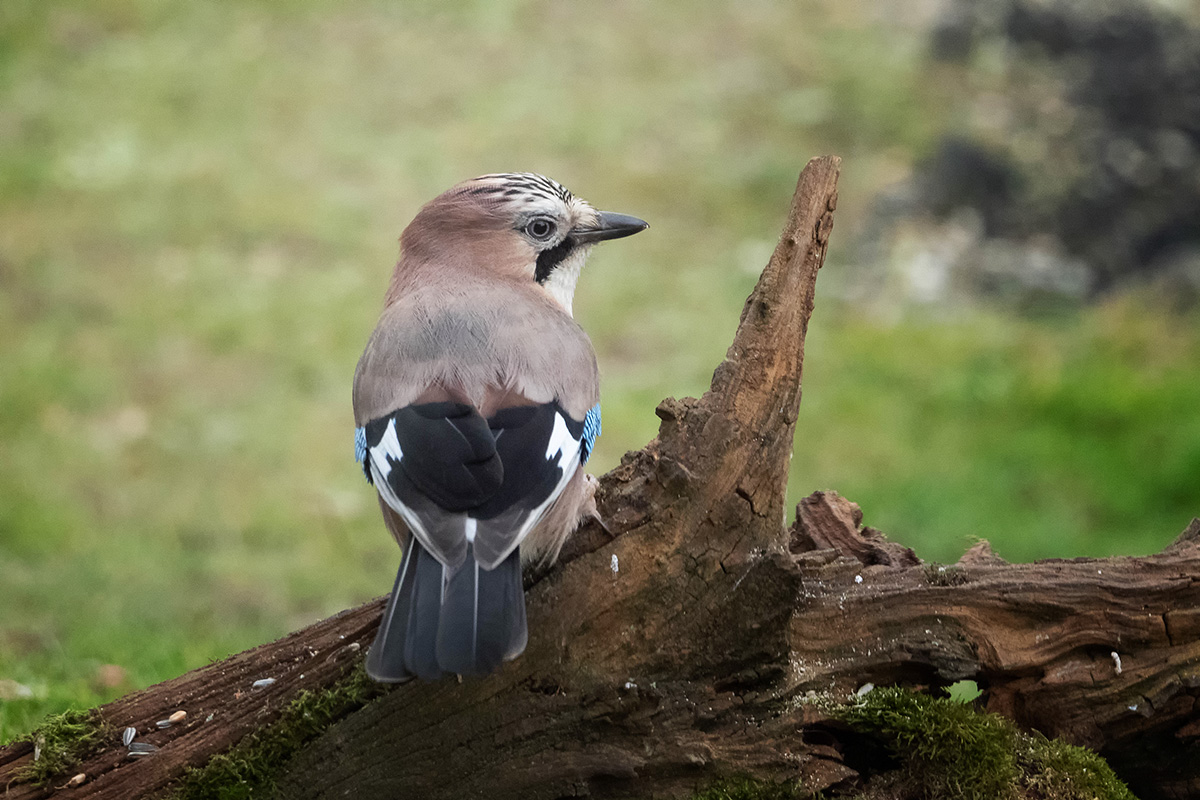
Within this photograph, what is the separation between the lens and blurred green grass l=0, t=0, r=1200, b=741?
7078 mm

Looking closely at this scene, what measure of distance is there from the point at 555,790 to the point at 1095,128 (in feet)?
26.0

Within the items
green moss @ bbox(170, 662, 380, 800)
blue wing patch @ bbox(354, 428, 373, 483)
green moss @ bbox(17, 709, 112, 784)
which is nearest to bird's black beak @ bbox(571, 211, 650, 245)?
blue wing patch @ bbox(354, 428, 373, 483)

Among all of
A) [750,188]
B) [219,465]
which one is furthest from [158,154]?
[750,188]

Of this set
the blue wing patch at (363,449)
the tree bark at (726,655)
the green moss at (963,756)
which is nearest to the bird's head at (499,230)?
the blue wing patch at (363,449)

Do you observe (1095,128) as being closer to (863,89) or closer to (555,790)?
(863,89)

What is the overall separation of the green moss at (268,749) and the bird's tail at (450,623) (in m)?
0.44

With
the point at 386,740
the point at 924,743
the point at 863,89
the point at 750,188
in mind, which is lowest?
the point at 924,743

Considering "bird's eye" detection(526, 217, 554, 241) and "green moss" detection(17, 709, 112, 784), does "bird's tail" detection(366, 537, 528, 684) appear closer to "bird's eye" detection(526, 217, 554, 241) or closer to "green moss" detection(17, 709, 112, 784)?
"green moss" detection(17, 709, 112, 784)

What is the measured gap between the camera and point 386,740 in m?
3.26

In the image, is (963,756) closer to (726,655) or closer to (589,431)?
(726,655)

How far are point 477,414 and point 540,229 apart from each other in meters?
1.18

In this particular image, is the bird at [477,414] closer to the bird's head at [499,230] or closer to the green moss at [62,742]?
the bird's head at [499,230]

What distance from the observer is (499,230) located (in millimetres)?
4250

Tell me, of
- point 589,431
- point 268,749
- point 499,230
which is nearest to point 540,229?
point 499,230
